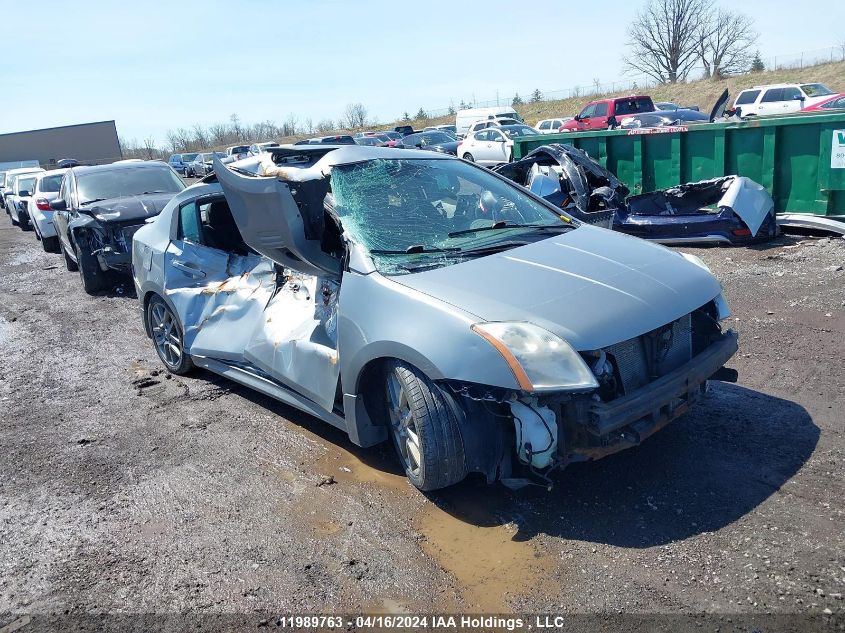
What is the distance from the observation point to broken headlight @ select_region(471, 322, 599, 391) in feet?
9.68

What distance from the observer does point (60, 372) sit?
6.45m

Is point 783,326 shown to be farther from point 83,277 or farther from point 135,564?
point 83,277

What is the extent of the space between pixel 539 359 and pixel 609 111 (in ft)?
78.9

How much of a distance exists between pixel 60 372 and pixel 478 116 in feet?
99.2

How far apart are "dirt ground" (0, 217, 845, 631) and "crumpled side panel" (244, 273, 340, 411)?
0.50m

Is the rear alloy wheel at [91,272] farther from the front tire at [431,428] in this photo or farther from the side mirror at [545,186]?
the front tire at [431,428]

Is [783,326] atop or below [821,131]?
below

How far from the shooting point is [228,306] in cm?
503

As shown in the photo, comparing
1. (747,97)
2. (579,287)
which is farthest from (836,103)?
(579,287)

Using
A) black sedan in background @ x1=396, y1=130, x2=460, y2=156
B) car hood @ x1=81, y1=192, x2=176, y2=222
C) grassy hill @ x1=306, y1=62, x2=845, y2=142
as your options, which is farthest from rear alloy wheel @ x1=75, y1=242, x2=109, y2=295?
grassy hill @ x1=306, y1=62, x2=845, y2=142

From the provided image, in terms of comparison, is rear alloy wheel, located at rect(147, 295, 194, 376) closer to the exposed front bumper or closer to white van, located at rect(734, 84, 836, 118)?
the exposed front bumper

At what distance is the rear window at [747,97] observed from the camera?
24.8m

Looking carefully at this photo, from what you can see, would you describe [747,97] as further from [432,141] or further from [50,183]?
[50,183]

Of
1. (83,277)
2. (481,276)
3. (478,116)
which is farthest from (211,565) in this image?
(478,116)
